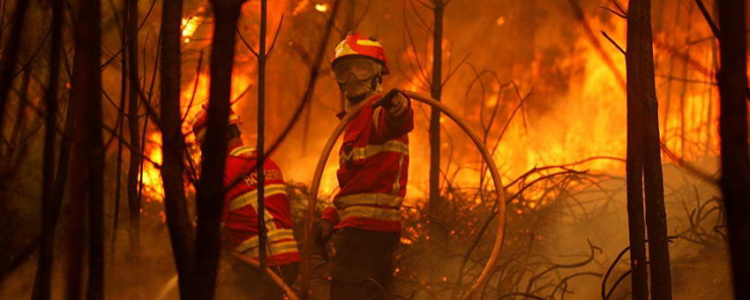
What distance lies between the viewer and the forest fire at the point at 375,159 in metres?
1.38

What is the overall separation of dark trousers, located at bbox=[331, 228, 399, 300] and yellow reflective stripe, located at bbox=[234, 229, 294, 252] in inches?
23.7

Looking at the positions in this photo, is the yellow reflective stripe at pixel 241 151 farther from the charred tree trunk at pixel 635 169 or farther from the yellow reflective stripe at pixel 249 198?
the charred tree trunk at pixel 635 169

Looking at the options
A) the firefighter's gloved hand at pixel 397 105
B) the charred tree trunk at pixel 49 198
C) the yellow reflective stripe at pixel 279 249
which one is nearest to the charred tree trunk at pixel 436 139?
the yellow reflective stripe at pixel 279 249

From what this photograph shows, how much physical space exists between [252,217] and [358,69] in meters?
1.12

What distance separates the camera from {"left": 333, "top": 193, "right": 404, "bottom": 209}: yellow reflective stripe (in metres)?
4.46

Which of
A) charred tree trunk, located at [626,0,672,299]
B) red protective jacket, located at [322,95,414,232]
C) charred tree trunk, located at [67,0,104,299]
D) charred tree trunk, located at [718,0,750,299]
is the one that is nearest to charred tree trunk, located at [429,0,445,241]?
red protective jacket, located at [322,95,414,232]

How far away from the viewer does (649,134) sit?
2.41 meters

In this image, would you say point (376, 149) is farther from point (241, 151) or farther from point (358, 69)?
point (241, 151)

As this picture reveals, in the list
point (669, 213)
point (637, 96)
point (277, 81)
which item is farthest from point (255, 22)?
point (637, 96)

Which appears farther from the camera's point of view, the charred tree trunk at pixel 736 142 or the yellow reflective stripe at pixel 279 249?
the yellow reflective stripe at pixel 279 249

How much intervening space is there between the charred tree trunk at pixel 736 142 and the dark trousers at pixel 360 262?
3.35 meters

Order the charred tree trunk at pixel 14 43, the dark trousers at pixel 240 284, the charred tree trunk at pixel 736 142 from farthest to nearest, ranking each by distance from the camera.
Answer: the dark trousers at pixel 240 284 < the charred tree trunk at pixel 14 43 < the charred tree trunk at pixel 736 142

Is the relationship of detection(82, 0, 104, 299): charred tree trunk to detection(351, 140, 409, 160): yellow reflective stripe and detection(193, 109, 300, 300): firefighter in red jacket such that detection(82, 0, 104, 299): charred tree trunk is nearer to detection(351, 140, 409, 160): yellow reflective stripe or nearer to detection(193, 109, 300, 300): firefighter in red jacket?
detection(351, 140, 409, 160): yellow reflective stripe

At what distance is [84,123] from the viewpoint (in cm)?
132
